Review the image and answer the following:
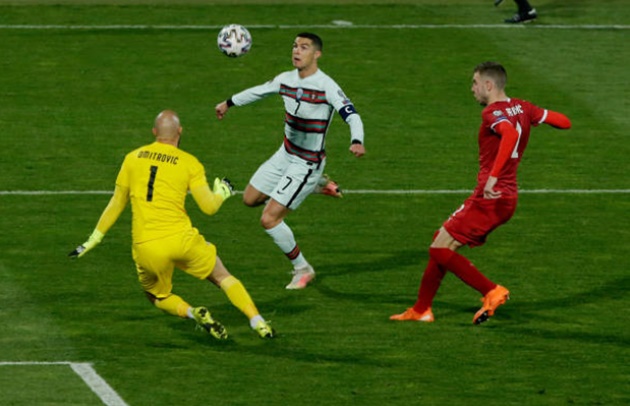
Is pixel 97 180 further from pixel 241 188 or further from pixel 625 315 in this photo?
pixel 625 315

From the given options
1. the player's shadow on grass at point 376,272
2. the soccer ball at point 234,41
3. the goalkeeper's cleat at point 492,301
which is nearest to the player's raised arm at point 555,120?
the goalkeeper's cleat at point 492,301

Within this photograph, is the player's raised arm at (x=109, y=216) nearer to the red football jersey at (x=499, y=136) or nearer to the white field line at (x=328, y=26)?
the red football jersey at (x=499, y=136)

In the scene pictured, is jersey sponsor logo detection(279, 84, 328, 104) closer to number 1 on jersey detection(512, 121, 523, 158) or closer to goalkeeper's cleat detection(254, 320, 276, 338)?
number 1 on jersey detection(512, 121, 523, 158)

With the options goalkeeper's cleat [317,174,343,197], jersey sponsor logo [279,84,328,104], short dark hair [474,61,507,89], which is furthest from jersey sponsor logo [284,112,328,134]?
short dark hair [474,61,507,89]

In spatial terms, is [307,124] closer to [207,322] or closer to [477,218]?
[477,218]

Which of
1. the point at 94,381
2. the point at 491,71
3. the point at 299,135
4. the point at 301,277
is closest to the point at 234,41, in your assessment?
the point at 299,135

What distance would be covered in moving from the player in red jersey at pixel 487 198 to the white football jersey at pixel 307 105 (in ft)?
6.52

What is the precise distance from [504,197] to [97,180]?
8.17 metres

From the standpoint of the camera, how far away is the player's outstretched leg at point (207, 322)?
15.7 meters

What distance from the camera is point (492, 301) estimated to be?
16.4 m

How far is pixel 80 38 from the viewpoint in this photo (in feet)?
101

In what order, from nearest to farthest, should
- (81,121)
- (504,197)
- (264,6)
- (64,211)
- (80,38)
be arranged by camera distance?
(504,197) < (64,211) < (81,121) < (80,38) < (264,6)

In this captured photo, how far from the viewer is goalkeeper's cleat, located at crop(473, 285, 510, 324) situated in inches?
646

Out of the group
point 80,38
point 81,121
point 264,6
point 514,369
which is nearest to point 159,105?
point 81,121
